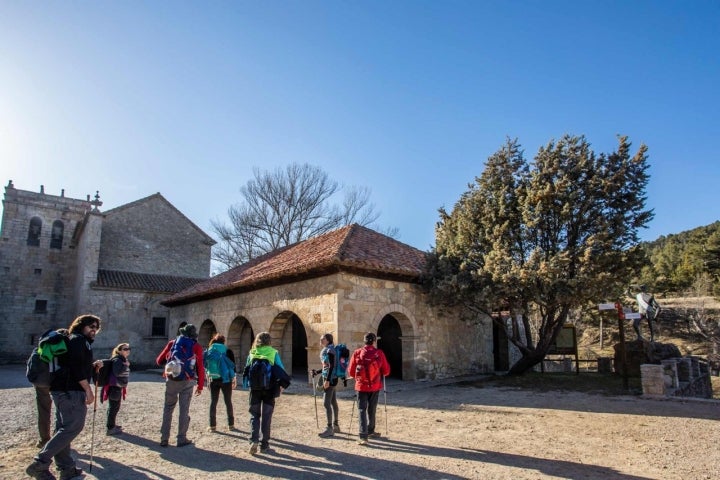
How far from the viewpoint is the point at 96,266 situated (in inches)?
846

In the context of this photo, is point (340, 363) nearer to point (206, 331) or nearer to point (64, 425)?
point (64, 425)

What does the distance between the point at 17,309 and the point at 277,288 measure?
63.7 feet

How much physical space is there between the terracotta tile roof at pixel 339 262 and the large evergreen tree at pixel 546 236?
1104 millimetres

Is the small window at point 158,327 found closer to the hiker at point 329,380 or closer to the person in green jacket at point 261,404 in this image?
the hiker at point 329,380

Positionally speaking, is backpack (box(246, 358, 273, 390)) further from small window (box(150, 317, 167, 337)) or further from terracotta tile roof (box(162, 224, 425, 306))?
small window (box(150, 317, 167, 337))

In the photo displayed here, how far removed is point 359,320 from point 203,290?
24.7 ft

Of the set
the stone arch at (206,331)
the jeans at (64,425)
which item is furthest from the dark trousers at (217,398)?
the stone arch at (206,331)

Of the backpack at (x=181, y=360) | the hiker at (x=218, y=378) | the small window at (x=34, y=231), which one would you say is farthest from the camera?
the small window at (x=34, y=231)

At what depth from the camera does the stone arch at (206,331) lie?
1716 centimetres

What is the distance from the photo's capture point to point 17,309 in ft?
78.9

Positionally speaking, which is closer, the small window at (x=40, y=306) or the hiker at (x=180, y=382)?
the hiker at (x=180, y=382)

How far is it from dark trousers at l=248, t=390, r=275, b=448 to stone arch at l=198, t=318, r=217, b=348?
12359 millimetres

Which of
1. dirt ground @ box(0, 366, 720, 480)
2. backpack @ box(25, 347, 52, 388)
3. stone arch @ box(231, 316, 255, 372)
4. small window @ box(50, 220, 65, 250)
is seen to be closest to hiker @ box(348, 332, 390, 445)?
dirt ground @ box(0, 366, 720, 480)

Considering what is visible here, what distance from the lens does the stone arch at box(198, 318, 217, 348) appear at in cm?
1716
